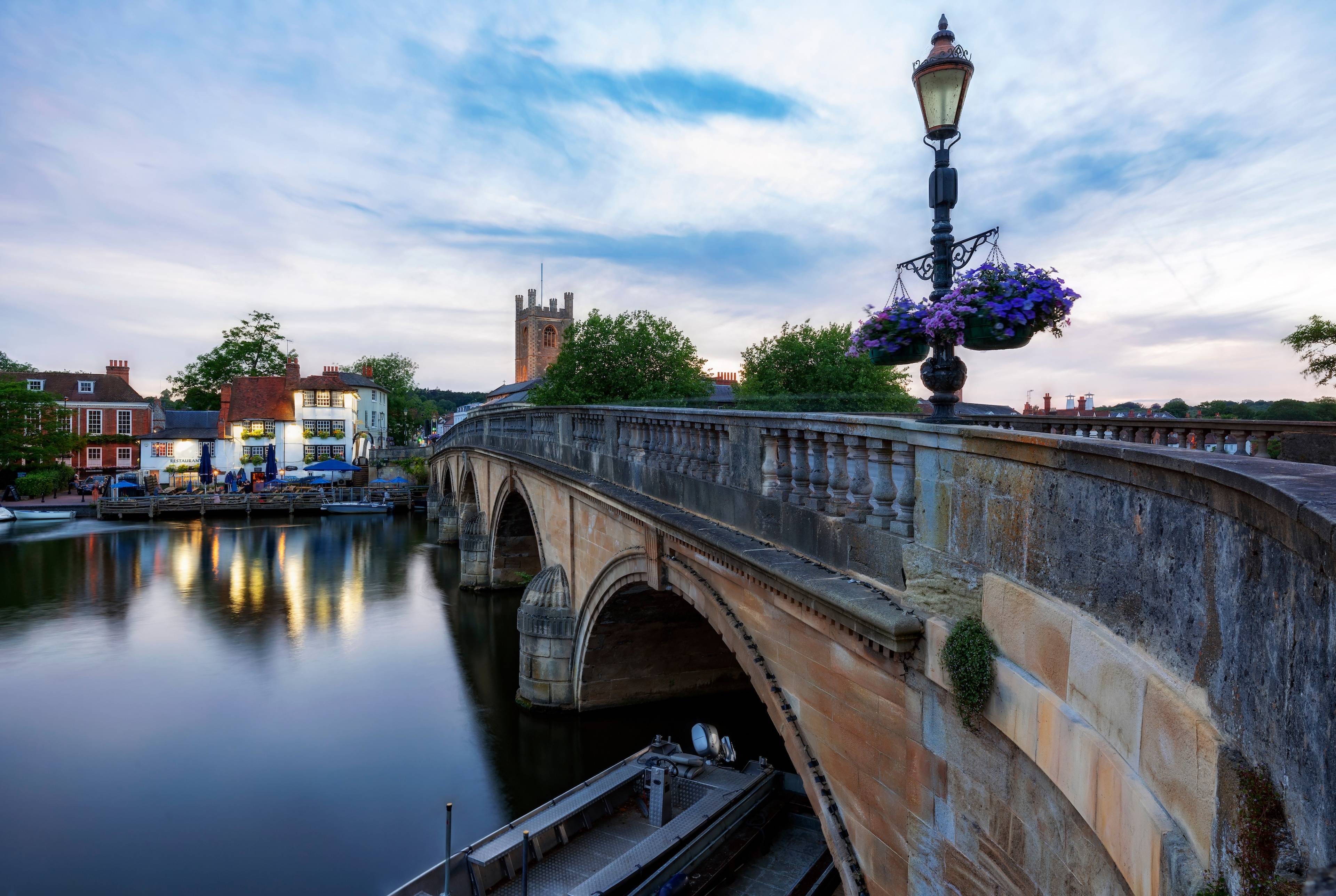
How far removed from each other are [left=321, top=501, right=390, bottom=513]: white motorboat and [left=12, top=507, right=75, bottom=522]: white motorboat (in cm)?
1213

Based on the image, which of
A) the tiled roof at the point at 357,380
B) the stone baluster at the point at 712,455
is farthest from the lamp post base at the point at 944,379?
the tiled roof at the point at 357,380

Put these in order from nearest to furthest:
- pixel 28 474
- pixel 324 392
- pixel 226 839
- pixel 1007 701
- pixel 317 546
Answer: pixel 1007 701 → pixel 226 839 → pixel 317 546 → pixel 28 474 → pixel 324 392

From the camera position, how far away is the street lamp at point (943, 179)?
4.49 metres

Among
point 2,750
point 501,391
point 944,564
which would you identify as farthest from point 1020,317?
point 501,391

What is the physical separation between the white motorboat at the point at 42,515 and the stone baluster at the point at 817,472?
46714 mm

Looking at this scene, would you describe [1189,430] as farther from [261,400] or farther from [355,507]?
[261,400]

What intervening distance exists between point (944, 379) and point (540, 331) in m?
93.9

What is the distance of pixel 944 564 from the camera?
159 inches

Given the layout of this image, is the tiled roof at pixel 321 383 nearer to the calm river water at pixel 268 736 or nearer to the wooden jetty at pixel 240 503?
the wooden jetty at pixel 240 503

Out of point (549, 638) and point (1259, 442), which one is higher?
point (1259, 442)

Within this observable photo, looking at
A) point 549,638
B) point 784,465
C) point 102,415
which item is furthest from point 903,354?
point 102,415

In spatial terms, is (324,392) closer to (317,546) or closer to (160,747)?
(317,546)

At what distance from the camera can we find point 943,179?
4.62 m

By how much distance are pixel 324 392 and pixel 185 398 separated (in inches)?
643
